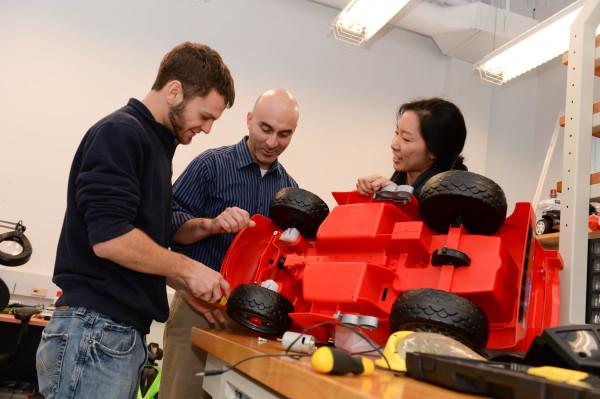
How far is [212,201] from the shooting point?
80.7 inches

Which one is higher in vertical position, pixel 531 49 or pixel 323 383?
pixel 531 49

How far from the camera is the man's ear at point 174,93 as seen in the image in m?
1.54

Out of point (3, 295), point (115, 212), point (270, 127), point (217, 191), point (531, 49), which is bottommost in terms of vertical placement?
point (3, 295)

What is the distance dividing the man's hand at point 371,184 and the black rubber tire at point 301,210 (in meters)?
0.12

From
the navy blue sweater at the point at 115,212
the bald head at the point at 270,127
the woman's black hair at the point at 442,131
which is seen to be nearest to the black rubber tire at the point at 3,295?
the bald head at the point at 270,127

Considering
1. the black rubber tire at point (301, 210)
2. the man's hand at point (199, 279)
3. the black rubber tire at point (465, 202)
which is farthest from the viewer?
the black rubber tire at point (301, 210)

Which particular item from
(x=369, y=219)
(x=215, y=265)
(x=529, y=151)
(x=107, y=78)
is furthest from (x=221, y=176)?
(x=529, y=151)

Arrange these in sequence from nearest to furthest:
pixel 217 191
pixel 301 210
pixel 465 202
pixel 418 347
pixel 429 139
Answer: pixel 418 347
pixel 465 202
pixel 301 210
pixel 429 139
pixel 217 191

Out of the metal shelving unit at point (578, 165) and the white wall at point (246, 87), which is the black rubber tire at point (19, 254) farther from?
the metal shelving unit at point (578, 165)

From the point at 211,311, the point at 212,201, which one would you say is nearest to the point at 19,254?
the point at 212,201

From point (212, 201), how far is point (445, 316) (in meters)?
1.27

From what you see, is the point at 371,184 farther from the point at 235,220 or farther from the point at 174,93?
the point at 174,93

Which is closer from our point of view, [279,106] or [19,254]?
[279,106]

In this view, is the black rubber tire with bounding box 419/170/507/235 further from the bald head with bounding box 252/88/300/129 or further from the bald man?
the bald head with bounding box 252/88/300/129
